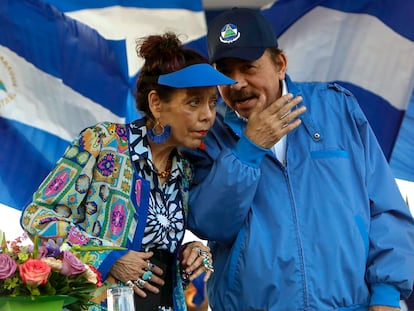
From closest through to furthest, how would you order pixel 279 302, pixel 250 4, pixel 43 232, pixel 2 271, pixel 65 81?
pixel 2 271 → pixel 43 232 → pixel 279 302 → pixel 65 81 → pixel 250 4

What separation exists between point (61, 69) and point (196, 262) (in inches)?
57.1

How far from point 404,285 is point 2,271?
145cm

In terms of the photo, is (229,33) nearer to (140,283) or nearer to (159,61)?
(159,61)

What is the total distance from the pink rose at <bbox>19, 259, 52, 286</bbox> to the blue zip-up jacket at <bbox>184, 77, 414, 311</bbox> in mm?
953

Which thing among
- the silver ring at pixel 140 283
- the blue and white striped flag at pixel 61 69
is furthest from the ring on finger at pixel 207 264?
the blue and white striped flag at pixel 61 69

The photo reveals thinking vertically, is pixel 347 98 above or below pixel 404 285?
above

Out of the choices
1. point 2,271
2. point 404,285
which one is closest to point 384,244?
point 404,285

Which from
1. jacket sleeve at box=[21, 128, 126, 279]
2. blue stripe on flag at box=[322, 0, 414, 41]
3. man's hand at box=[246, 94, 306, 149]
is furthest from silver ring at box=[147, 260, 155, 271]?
blue stripe on flag at box=[322, 0, 414, 41]

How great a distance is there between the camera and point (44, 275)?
2.19 m

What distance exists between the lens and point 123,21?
14.0 feet

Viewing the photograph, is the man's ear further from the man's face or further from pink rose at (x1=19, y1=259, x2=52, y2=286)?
pink rose at (x1=19, y1=259, x2=52, y2=286)

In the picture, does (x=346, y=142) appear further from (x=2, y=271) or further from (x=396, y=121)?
(x=2, y=271)

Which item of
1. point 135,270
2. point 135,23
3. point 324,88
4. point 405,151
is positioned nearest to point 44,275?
point 135,270

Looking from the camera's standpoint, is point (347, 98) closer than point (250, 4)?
Yes
